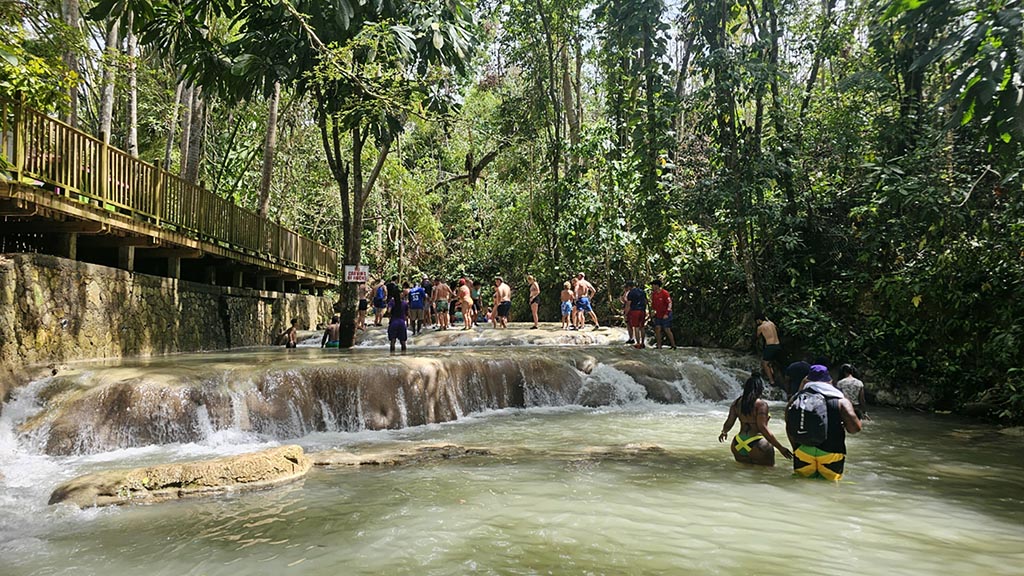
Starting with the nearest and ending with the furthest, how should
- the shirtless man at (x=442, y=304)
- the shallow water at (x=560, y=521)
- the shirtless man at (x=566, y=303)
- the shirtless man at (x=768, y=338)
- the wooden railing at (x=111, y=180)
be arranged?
the shallow water at (x=560, y=521) < the wooden railing at (x=111, y=180) < the shirtless man at (x=768, y=338) < the shirtless man at (x=566, y=303) < the shirtless man at (x=442, y=304)

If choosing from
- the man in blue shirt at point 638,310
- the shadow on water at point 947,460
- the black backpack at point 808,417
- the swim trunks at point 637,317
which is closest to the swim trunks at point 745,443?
the black backpack at point 808,417

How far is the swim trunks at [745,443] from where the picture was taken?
792cm

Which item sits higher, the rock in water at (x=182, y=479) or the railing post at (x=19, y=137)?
the railing post at (x=19, y=137)

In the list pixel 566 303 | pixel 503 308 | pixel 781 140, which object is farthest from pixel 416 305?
pixel 781 140

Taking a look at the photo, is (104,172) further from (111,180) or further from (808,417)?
(808,417)

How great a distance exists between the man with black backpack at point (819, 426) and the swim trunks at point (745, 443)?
0.60 m

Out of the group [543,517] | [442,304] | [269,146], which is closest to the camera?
[543,517]

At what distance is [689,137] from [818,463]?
1861 cm

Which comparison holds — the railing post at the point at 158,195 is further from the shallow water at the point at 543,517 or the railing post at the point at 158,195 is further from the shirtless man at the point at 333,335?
the shirtless man at the point at 333,335

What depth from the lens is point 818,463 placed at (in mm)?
7188

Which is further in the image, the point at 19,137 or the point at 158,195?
the point at 158,195

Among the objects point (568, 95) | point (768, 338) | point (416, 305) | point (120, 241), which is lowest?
point (768, 338)

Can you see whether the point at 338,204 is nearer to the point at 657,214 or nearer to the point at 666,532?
the point at 657,214

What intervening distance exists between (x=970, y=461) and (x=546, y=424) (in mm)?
5786
